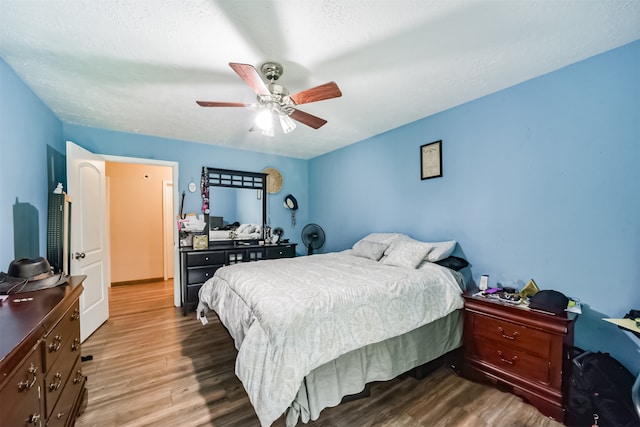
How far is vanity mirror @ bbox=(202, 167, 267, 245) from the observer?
3912 millimetres

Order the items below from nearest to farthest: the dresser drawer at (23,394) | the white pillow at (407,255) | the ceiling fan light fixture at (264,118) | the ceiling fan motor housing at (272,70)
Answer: the dresser drawer at (23,394) < the ceiling fan motor housing at (272,70) < the ceiling fan light fixture at (264,118) < the white pillow at (407,255)

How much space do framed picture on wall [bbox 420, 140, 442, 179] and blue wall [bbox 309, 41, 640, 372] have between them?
0.07 m

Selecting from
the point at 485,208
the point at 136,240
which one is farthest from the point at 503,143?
the point at 136,240

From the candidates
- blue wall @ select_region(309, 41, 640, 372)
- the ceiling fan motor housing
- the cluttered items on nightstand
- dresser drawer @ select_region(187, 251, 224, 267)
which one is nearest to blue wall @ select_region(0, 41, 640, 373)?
blue wall @ select_region(309, 41, 640, 372)

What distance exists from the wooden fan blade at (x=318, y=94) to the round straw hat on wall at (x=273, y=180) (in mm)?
2665

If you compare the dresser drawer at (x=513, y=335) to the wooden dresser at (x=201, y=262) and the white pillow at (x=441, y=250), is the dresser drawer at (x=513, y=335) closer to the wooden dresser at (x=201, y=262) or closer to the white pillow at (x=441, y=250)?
the white pillow at (x=441, y=250)

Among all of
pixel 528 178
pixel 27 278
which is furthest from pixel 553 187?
pixel 27 278

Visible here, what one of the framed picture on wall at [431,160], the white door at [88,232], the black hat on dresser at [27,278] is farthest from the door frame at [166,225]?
the framed picture on wall at [431,160]

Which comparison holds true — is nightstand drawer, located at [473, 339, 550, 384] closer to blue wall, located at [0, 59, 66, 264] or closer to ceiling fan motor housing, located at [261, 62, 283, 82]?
ceiling fan motor housing, located at [261, 62, 283, 82]

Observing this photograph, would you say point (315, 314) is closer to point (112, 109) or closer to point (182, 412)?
point (182, 412)

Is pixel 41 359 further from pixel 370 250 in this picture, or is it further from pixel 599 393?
pixel 599 393

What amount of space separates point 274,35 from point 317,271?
1763 millimetres

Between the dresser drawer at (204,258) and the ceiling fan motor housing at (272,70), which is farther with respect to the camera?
the dresser drawer at (204,258)

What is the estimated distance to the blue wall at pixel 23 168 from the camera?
1.77 m
